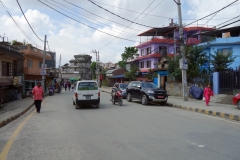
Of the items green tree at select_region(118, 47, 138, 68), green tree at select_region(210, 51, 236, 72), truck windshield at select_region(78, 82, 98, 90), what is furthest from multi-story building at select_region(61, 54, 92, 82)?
truck windshield at select_region(78, 82, 98, 90)

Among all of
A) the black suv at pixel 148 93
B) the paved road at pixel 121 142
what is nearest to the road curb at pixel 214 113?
the black suv at pixel 148 93

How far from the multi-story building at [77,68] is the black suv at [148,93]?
79992mm

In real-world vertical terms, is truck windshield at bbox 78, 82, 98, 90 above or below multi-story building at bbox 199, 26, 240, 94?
below

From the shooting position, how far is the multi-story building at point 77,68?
99.4 metres

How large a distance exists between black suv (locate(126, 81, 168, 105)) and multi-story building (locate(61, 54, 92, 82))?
80.0 meters

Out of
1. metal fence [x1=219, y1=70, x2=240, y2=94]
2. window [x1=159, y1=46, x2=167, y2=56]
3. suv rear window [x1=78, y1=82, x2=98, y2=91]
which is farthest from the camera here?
window [x1=159, y1=46, x2=167, y2=56]

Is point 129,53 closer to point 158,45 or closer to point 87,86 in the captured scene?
point 158,45

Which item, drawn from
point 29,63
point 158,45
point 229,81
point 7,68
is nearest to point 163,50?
point 158,45

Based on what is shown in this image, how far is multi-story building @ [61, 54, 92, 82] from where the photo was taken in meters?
99.4

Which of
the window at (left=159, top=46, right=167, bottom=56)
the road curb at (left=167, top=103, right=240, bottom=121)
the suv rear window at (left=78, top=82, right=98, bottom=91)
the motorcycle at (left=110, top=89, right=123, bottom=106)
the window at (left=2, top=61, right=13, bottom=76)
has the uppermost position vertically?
the window at (left=159, top=46, right=167, bottom=56)

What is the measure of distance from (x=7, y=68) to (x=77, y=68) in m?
74.9

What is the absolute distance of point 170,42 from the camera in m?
47.7

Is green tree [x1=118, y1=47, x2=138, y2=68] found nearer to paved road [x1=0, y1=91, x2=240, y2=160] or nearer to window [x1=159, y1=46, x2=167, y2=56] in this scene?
window [x1=159, y1=46, x2=167, y2=56]

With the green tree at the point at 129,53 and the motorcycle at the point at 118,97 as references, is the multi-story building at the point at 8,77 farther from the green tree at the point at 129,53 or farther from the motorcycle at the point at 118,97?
the green tree at the point at 129,53
